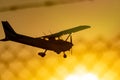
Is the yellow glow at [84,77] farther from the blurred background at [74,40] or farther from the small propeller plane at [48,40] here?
the small propeller plane at [48,40]

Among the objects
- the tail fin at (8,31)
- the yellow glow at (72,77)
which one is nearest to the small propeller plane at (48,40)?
the tail fin at (8,31)

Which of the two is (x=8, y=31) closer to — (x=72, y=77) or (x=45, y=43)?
(x=45, y=43)

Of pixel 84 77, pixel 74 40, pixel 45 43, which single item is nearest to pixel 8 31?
pixel 45 43

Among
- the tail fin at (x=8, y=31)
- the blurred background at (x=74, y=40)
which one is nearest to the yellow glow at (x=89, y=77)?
the blurred background at (x=74, y=40)

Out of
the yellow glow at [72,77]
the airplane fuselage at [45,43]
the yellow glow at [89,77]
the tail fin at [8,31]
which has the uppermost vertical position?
the tail fin at [8,31]

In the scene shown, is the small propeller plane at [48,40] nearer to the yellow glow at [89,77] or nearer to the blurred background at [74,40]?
the blurred background at [74,40]

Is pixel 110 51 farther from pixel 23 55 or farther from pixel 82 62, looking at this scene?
pixel 23 55

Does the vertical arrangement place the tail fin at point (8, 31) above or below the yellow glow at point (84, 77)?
above
